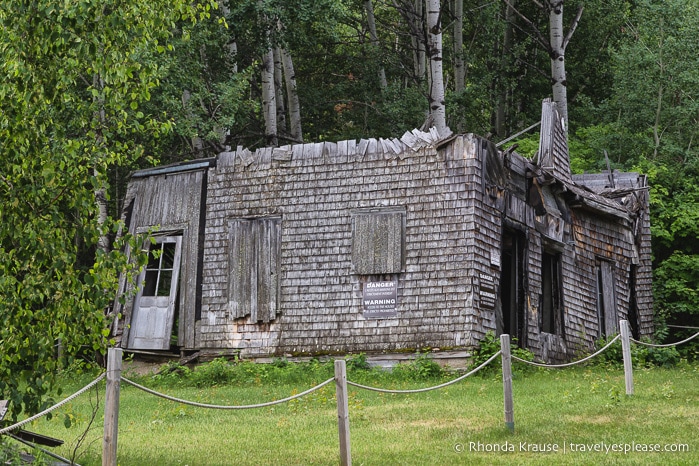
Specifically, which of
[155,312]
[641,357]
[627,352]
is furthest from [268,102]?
[627,352]

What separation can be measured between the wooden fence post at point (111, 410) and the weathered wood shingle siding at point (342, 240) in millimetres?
10720

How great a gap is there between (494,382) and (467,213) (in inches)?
131

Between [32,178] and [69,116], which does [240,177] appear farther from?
[32,178]

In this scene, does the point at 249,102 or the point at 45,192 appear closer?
the point at 45,192

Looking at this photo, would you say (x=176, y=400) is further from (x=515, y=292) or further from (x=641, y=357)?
(x=641, y=357)

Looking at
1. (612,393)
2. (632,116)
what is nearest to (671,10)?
(632,116)

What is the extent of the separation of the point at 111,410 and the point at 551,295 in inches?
586

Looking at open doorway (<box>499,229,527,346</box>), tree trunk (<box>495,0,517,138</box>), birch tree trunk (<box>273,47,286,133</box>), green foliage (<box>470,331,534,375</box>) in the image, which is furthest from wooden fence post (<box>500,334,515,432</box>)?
tree trunk (<box>495,0,517,138</box>)

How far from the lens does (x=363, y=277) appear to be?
19109mm

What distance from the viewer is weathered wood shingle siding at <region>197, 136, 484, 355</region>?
1867 cm

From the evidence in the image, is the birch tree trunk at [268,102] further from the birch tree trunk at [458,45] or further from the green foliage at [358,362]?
the green foliage at [358,362]

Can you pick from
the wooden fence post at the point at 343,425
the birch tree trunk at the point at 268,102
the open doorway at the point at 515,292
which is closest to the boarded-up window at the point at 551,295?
the open doorway at the point at 515,292

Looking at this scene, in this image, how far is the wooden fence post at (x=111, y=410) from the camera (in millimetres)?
8312

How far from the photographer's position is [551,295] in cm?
2186
